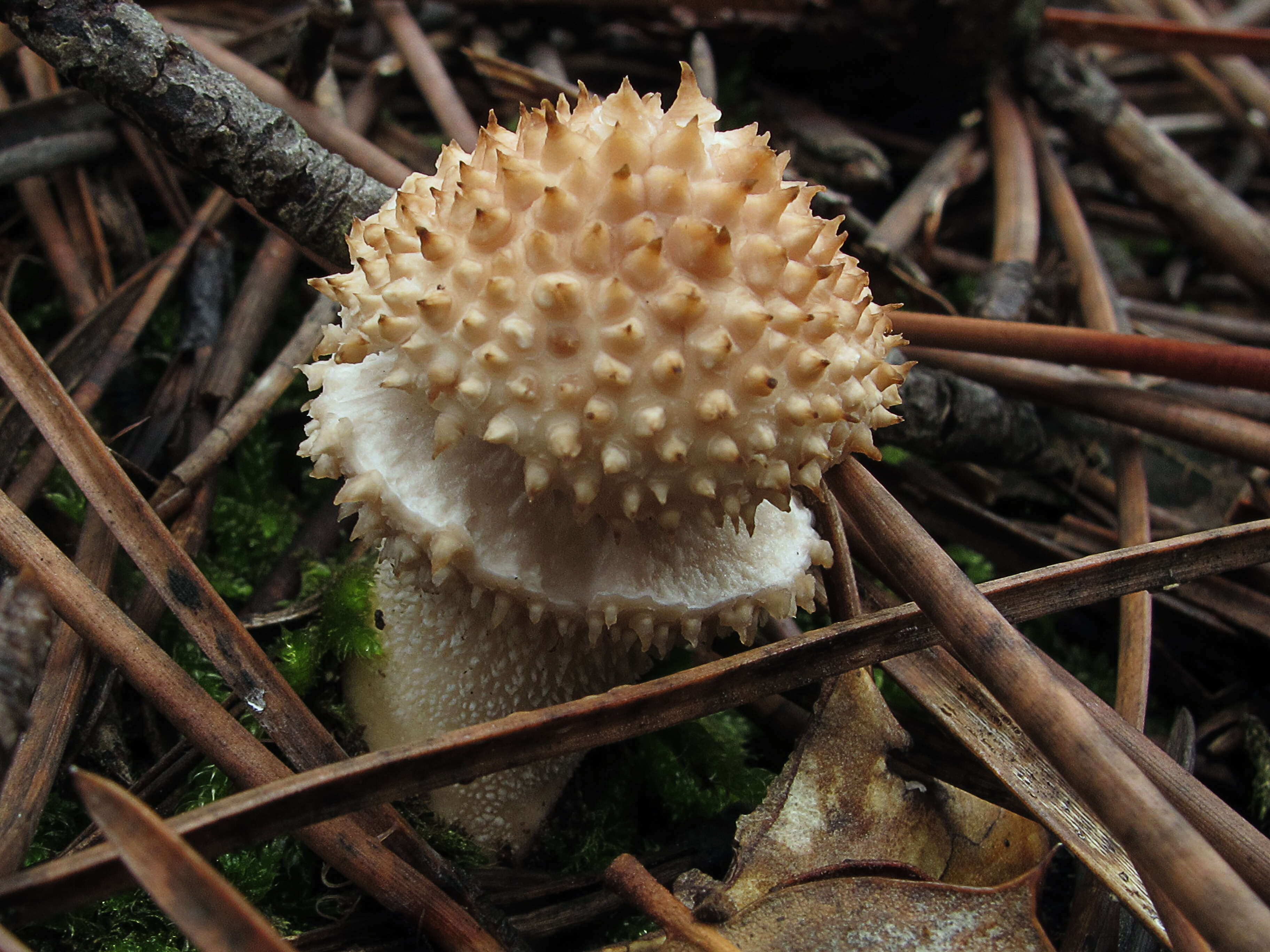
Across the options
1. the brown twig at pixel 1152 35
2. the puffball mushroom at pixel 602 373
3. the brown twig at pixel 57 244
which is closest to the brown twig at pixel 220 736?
the puffball mushroom at pixel 602 373

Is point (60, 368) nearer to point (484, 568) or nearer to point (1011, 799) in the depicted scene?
point (484, 568)

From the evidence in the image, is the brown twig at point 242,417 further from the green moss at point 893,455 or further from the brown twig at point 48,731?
the green moss at point 893,455

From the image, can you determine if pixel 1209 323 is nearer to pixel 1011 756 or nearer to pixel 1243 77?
pixel 1243 77

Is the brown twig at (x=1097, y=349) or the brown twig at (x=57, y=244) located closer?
the brown twig at (x=1097, y=349)

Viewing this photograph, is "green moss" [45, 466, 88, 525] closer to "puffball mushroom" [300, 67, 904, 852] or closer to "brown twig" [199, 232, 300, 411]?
"brown twig" [199, 232, 300, 411]

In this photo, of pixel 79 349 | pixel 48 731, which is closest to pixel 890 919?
pixel 48 731

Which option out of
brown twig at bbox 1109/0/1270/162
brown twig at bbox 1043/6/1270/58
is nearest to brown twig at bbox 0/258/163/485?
brown twig at bbox 1043/6/1270/58
